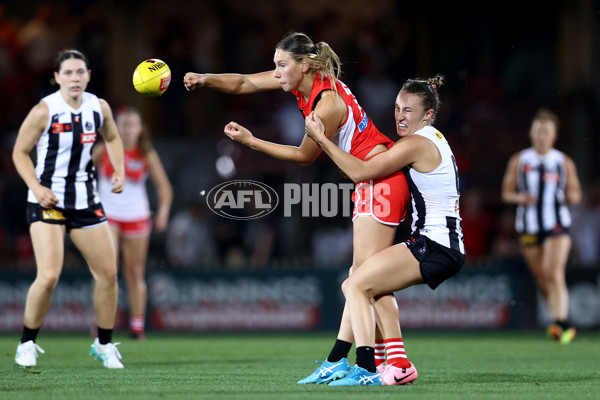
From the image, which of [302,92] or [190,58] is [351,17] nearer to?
[190,58]

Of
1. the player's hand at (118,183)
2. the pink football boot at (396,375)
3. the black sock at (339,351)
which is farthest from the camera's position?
the player's hand at (118,183)

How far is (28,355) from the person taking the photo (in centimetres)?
726

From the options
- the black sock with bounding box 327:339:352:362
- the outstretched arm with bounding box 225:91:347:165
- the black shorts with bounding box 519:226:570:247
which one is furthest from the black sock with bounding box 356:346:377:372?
the black shorts with bounding box 519:226:570:247

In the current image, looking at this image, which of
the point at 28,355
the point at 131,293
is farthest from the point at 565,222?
the point at 28,355

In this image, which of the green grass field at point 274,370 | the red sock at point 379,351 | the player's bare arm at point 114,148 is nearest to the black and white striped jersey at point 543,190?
the green grass field at point 274,370

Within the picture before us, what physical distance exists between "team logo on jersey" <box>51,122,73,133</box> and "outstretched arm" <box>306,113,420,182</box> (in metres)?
2.31

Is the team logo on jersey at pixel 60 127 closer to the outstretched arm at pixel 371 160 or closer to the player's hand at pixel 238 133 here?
the player's hand at pixel 238 133

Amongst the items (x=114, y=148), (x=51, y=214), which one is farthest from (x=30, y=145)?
(x=114, y=148)

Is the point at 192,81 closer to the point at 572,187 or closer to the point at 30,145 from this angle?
the point at 30,145

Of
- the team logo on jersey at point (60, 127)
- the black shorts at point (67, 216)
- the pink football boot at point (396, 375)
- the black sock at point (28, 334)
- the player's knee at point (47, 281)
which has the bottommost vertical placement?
the pink football boot at point (396, 375)

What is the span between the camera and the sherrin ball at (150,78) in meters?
6.65

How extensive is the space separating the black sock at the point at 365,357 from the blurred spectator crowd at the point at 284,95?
720cm

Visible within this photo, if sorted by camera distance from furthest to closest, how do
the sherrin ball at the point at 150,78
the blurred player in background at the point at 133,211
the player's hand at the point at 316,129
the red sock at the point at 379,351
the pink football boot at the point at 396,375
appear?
the blurred player in background at the point at 133,211, the sherrin ball at the point at 150,78, the red sock at the point at 379,351, the pink football boot at the point at 396,375, the player's hand at the point at 316,129

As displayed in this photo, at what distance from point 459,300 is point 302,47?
7181 mm
